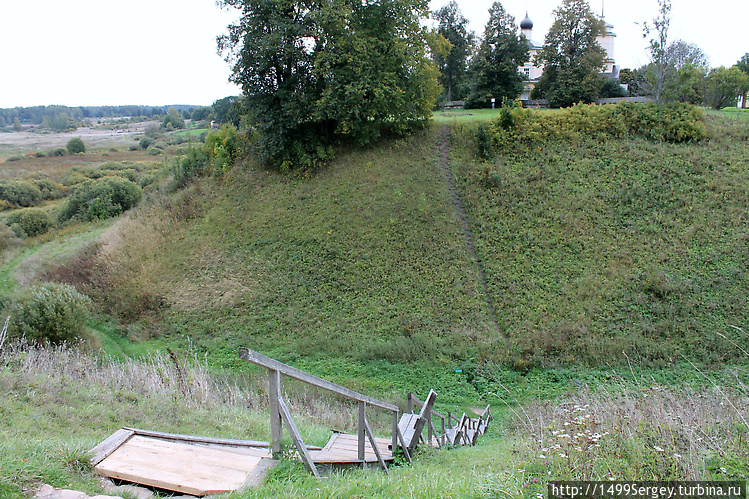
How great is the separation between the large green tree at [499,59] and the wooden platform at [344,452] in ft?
74.7

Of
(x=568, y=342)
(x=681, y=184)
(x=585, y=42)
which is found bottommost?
(x=568, y=342)

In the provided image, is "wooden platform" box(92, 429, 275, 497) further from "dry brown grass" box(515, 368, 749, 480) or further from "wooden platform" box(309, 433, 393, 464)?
"dry brown grass" box(515, 368, 749, 480)

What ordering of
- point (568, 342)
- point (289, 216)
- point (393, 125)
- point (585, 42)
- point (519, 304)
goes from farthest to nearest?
point (585, 42) < point (393, 125) < point (289, 216) < point (519, 304) < point (568, 342)

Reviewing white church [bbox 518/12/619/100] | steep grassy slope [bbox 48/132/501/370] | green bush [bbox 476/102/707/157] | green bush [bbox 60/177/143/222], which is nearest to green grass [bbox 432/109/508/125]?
green bush [bbox 476/102/707/157]

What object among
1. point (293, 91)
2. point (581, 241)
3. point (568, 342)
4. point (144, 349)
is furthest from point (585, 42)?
point (144, 349)

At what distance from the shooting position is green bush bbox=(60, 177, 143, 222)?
1138 inches

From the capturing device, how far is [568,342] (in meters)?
12.5

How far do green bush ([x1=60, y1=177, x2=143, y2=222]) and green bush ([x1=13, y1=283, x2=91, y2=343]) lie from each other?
1768 centimetres

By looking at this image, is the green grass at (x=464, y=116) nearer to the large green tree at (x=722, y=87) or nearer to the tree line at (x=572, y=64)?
the tree line at (x=572, y=64)

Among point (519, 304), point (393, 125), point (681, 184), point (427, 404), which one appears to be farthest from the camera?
point (393, 125)

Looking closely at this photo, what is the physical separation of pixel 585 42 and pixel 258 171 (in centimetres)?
1766

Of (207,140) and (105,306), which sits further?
(207,140)

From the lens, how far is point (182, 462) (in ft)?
12.9

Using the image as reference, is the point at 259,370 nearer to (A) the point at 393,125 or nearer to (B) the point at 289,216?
(B) the point at 289,216
